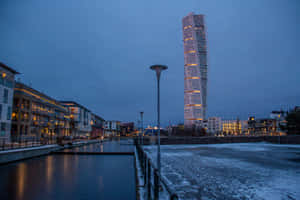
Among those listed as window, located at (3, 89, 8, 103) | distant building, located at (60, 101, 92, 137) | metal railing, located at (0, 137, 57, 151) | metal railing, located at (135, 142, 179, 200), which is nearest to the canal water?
metal railing, located at (135, 142, 179, 200)

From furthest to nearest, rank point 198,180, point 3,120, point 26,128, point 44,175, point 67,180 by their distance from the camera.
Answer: point 26,128 → point 3,120 → point 44,175 → point 67,180 → point 198,180

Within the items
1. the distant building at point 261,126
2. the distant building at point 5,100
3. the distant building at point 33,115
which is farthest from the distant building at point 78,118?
the distant building at point 261,126

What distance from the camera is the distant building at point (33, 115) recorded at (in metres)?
46.6

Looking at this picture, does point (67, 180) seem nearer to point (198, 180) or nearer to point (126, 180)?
point (126, 180)

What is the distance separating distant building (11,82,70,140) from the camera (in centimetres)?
4662

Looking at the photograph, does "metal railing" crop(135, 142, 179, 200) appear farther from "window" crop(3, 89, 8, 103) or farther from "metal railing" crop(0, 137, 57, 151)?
"window" crop(3, 89, 8, 103)

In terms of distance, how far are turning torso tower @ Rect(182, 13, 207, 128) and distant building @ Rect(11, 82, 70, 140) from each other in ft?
359

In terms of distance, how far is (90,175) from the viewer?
47.3 ft

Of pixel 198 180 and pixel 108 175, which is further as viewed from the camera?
pixel 108 175

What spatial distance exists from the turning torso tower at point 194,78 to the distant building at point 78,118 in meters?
81.7

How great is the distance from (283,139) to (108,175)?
191 feet

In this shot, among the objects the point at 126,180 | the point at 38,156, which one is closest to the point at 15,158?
the point at 38,156

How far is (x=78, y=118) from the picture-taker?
307 ft

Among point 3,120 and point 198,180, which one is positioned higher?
point 3,120
